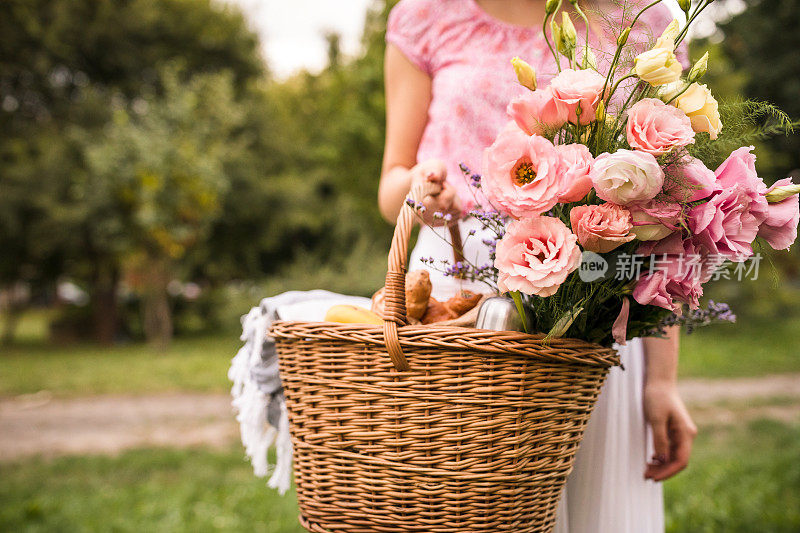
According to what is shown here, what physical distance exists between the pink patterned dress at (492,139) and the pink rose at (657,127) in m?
0.53

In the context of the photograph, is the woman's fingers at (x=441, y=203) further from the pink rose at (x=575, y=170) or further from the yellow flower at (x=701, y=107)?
the yellow flower at (x=701, y=107)

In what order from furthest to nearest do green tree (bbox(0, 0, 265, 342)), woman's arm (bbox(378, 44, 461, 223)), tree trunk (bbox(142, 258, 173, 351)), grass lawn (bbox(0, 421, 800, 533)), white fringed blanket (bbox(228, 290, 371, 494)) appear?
tree trunk (bbox(142, 258, 173, 351)) < green tree (bbox(0, 0, 265, 342)) < grass lawn (bbox(0, 421, 800, 533)) < woman's arm (bbox(378, 44, 461, 223)) < white fringed blanket (bbox(228, 290, 371, 494))

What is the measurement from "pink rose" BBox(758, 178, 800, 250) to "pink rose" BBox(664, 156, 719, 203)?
12cm

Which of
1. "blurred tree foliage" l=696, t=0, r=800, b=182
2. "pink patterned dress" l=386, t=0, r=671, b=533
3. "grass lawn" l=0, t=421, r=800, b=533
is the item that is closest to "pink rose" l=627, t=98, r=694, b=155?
"pink patterned dress" l=386, t=0, r=671, b=533

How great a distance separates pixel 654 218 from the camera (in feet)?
3.31

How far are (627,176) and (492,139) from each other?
79 centimetres

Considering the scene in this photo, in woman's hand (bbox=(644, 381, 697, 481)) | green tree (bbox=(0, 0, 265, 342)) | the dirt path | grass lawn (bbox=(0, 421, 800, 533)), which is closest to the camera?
woman's hand (bbox=(644, 381, 697, 481))

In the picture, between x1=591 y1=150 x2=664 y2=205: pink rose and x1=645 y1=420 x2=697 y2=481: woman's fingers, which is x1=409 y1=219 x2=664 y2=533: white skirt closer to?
x1=645 y1=420 x2=697 y2=481: woman's fingers

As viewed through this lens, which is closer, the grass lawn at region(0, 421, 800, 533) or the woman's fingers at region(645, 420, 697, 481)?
the woman's fingers at region(645, 420, 697, 481)

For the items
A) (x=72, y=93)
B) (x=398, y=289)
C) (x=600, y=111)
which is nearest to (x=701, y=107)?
(x=600, y=111)

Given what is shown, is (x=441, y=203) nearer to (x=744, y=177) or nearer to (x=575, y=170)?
(x=575, y=170)

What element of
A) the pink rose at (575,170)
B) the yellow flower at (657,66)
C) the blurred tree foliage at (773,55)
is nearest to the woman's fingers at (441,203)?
the pink rose at (575,170)

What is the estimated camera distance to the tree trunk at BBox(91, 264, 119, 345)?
51.6ft

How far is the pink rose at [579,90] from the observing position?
1.00m
